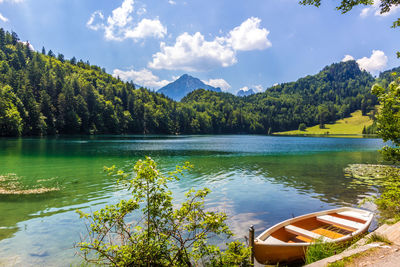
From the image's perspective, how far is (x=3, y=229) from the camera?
12.4 meters

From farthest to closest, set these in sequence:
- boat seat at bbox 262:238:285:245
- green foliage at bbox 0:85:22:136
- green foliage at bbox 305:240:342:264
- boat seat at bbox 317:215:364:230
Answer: green foliage at bbox 0:85:22:136 → boat seat at bbox 317:215:364:230 → boat seat at bbox 262:238:285:245 → green foliage at bbox 305:240:342:264

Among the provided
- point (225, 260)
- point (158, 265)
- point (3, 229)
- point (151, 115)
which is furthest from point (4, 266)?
point (151, 115)

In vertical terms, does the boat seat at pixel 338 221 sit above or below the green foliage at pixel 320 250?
below

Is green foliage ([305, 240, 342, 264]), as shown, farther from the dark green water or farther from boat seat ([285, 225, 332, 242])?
the dark green water

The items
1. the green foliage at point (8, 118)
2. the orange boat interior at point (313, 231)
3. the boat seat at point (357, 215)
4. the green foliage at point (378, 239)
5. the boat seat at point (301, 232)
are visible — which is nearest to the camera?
the green foliage at point (378, 239)

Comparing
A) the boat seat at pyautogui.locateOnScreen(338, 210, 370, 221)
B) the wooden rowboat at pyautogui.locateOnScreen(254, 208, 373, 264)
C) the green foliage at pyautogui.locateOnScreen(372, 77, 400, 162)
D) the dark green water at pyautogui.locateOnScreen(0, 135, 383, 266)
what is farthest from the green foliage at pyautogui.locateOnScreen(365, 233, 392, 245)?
the dark green water at pyautogui.locateOnScreen(0, 135, 383, 266)

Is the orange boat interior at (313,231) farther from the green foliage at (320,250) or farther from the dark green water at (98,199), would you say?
the dark green water at (98,199)

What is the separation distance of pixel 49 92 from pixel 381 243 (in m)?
161

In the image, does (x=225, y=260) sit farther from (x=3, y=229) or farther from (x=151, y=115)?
(x=151, y=115)

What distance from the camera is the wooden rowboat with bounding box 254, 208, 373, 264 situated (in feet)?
30.5

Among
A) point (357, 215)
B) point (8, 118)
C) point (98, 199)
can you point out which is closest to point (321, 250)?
point (357, 215)

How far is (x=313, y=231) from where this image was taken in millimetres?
12164

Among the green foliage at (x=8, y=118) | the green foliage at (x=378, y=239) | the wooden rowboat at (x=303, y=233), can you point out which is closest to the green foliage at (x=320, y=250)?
the wooden rowboat at (x=303, y=233)

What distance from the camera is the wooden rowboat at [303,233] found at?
30.5ft
